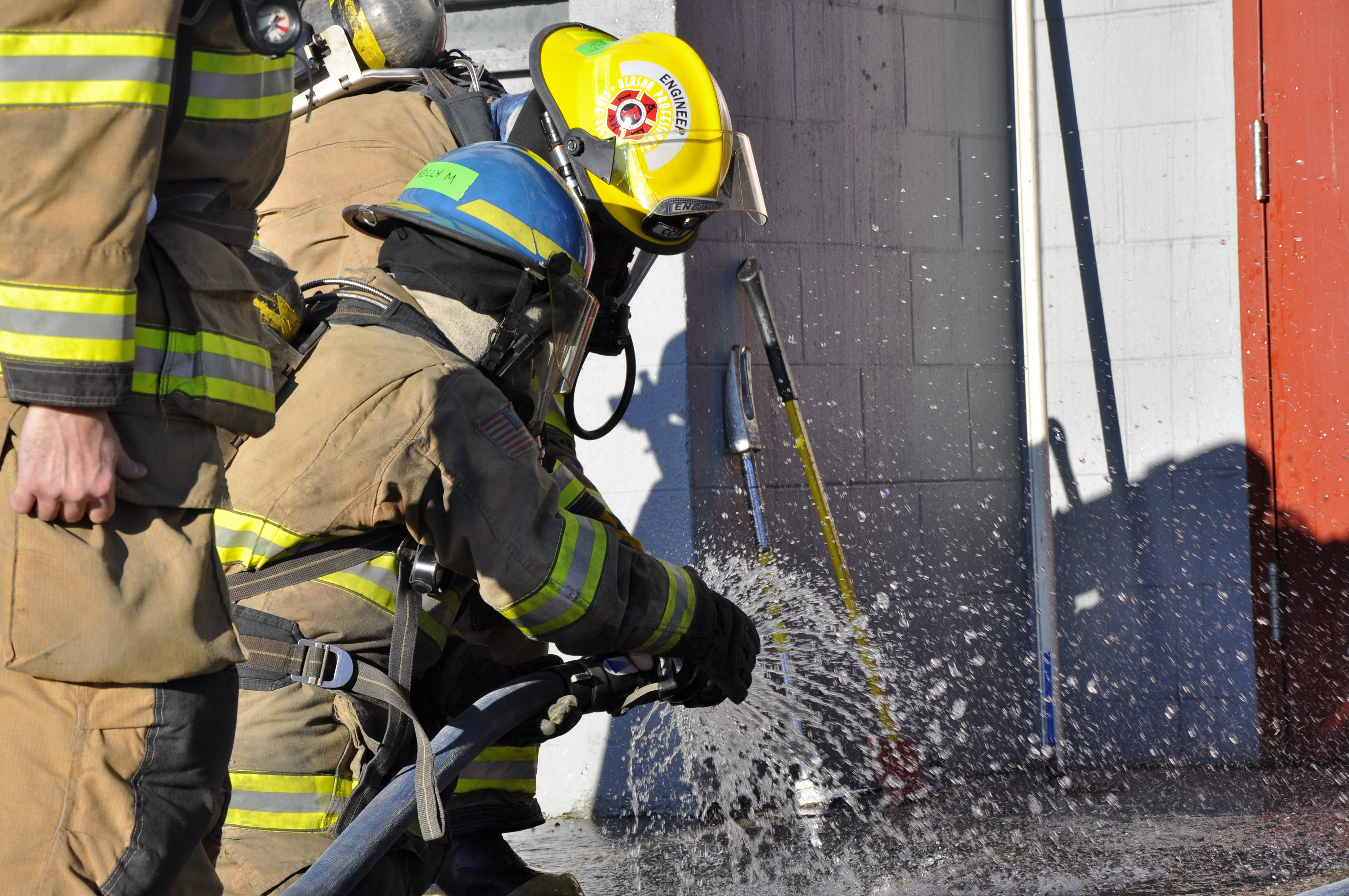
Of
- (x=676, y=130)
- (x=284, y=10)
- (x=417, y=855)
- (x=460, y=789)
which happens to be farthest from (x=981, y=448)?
(x=284, y=10)

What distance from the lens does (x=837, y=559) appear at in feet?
14.9

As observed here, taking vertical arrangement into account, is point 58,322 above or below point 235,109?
below

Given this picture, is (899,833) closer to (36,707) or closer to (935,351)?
(935,351)

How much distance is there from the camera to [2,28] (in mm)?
1320

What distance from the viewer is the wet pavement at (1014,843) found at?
3312 millimetres

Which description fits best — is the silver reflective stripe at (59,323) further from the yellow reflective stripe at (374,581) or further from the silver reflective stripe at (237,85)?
the yellow reflective stripe at (374,581)

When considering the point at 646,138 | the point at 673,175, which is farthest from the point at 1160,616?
the point at 646,138

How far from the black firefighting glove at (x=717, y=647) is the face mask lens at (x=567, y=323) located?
52 centimetres

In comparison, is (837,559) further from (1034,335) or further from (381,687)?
(381,687)

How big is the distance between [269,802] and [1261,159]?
442 centimetres

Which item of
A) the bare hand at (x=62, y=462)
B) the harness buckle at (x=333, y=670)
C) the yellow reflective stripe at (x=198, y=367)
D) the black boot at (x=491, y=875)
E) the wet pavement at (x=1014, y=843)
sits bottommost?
the wet pavement at (x=1014, y=843)

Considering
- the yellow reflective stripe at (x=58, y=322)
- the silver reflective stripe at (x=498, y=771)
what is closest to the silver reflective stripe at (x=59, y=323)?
the yellow reflective stripe at (x=58, y=322)

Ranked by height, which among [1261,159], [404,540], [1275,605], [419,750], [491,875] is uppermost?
[1261,159]

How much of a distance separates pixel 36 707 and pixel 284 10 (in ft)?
2.90
